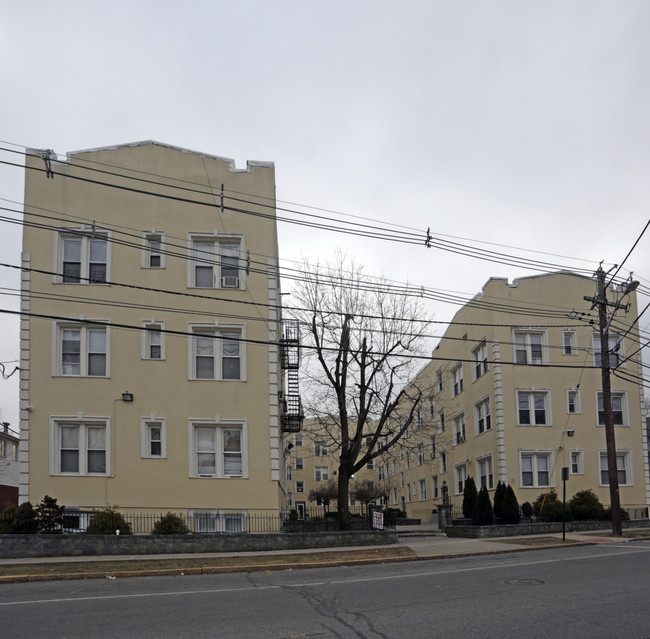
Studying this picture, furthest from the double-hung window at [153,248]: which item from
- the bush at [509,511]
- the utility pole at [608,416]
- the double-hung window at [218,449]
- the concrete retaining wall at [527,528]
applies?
the bush at [509,511]

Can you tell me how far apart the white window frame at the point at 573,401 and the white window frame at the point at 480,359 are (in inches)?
154

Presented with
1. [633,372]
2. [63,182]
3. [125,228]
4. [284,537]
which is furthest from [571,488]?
[63,182]

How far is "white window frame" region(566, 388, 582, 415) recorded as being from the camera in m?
36.0

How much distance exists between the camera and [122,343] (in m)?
25.6

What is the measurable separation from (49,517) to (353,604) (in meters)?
13.0

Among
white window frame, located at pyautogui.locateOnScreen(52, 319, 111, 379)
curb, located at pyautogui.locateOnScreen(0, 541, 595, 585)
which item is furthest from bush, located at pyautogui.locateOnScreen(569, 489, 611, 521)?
white window frame, located at pyautogui.locateOnScreen(52, 319, 111, 379)

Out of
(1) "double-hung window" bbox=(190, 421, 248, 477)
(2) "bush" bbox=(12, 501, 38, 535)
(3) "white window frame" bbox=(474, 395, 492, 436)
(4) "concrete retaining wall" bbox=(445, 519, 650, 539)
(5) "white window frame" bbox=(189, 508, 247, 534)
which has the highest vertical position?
(3) "white window frame" bbox=(474, 395, 492, 436)

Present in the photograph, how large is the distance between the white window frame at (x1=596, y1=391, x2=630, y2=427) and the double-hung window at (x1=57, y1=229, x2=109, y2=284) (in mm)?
23392

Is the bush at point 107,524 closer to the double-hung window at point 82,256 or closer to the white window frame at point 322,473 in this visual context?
the double-hung window at point 82,256

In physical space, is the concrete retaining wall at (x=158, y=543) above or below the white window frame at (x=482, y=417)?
below

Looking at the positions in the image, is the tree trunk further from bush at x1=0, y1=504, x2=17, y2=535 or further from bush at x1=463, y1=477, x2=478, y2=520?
bush at x1=0, y1=504, x2=17, y2=535

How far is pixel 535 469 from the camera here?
35625mm

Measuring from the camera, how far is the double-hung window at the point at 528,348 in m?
36.4

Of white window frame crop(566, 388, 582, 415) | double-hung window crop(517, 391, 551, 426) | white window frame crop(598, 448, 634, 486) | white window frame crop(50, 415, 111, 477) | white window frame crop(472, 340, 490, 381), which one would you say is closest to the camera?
white window frame crop(50, 415, 111, 477)
